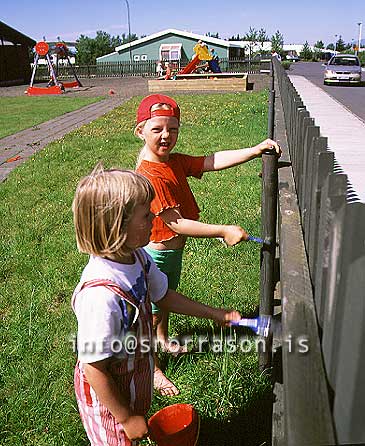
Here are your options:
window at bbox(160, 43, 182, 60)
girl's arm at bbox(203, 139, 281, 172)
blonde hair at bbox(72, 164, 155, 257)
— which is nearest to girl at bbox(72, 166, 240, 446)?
blonde hair at bbox(72, 164, 155, 257)

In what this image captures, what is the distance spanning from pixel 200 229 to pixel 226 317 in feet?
1.52

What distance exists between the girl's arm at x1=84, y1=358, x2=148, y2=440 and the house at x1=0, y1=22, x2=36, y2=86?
32.8m

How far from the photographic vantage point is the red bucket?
209 cm

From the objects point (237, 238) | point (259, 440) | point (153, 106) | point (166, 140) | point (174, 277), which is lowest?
point (259, 440)

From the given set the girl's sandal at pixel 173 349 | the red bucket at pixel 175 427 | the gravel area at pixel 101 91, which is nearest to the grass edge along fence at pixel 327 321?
the red bucket at pixel 175 427

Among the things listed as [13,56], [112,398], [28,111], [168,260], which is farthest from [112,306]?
[13,56]

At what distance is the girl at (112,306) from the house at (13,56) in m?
32.6

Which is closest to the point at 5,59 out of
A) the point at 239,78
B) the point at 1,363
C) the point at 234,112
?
the point at 239,78

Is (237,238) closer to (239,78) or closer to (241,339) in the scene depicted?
(241,339)

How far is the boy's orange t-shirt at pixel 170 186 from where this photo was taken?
98.7 inches

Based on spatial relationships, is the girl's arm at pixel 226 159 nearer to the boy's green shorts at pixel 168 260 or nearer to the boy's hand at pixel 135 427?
the boy's green shorts at pixel 168 260

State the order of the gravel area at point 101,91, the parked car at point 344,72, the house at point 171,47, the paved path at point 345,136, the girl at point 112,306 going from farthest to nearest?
the house at point 171,47
the parked car at point 344,72
the gravel area at point 101,91
the paved path at point 345,136
the girl at point 112,306

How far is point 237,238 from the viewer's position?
2.28 m

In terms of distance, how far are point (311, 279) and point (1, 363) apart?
202cm
